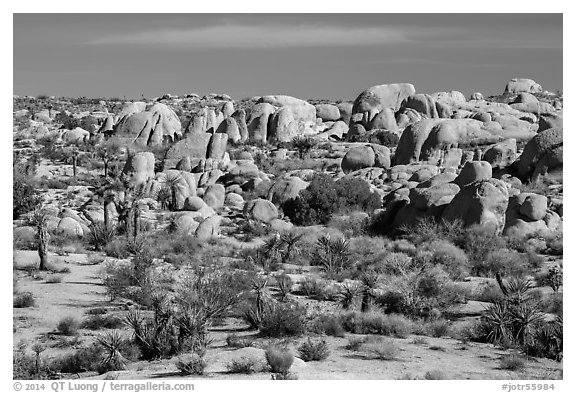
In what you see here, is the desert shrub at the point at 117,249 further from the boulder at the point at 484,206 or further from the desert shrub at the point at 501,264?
the boulder at the point at 484,206

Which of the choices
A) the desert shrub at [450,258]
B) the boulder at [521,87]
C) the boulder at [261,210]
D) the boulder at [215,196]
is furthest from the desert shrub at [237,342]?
the boulder at [521,87]

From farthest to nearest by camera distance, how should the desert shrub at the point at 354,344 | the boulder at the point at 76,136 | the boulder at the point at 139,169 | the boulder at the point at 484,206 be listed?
the boulder at the point at 76,136 → the boulder at the point at 139,169 → the boulder at the point at 484,206 → the desert shrub at the point at 354,344

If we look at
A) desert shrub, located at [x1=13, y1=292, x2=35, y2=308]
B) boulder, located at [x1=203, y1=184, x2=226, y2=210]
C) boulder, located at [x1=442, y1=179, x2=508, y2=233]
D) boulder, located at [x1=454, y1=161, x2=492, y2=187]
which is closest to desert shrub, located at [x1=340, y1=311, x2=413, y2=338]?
desert shrub, located at [x1=13, y1=292, x2=35, y2=308]

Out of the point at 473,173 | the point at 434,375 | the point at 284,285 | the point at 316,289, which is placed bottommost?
the point at 434,375

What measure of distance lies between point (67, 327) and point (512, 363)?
9536 millimetres

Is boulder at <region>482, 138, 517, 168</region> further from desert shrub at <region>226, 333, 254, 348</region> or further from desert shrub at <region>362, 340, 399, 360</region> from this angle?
desert shrub at <region>226, 333, 254, 348</region>

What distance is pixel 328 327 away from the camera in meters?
17.9

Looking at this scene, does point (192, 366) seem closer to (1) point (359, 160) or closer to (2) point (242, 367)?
(2) point (242, 367)

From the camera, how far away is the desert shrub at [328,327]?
58.5ft

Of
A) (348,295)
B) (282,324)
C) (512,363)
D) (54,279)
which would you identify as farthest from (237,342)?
(54,279)

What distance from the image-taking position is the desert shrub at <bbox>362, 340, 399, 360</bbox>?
1597cm

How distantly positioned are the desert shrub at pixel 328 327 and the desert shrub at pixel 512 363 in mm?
3763

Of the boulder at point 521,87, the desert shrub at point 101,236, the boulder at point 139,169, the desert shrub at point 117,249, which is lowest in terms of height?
the desert shrub at point 117,249
